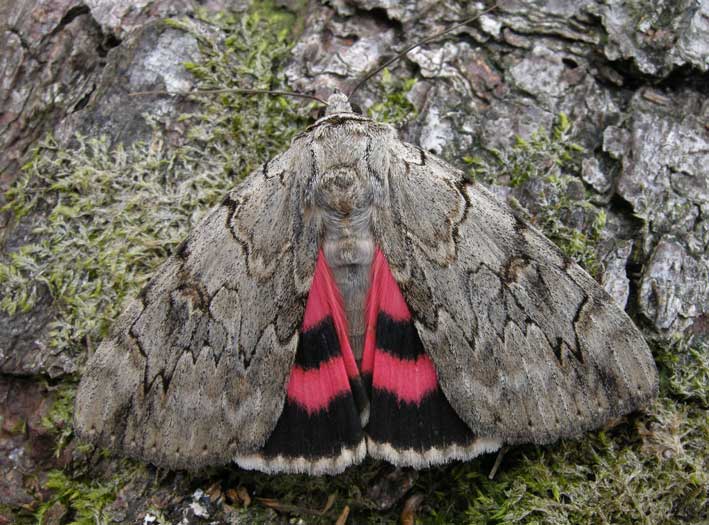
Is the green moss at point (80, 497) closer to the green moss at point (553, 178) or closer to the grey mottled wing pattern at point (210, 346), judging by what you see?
the grey mottled wing pattern at point (210, 346)

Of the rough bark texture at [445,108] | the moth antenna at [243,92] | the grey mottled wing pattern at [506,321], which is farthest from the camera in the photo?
the moth antenna at [243,92]

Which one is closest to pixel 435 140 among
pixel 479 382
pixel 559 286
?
pixel 559 286

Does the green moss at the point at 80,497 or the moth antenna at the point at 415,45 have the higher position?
the moth antenna at the point at 415,45

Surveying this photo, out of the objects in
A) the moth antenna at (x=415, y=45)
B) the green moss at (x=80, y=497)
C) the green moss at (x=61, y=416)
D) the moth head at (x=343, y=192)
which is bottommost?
the green moss at (x=80, y=497)

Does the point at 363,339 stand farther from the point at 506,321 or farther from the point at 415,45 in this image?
the point at 415,45

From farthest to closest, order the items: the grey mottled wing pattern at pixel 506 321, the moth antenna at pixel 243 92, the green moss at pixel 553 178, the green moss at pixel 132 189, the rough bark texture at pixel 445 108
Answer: the moth antenna at pixel 243 92
the green moss at pixel 132 189
the green moss at pixel 553 178
the rough bark texture at pixel 445 108
the grey mottled wing pattern at pixel 506 321

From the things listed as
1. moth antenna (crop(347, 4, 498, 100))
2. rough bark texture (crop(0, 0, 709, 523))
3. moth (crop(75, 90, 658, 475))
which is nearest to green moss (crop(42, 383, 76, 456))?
rough bark texture (crop(0, 0, 709, 523))

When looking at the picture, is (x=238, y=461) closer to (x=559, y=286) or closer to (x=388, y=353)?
(x=388, y=353)

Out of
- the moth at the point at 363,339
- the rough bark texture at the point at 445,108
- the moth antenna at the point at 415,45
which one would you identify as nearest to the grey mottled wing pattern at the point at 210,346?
the moth at the point at 363,339
